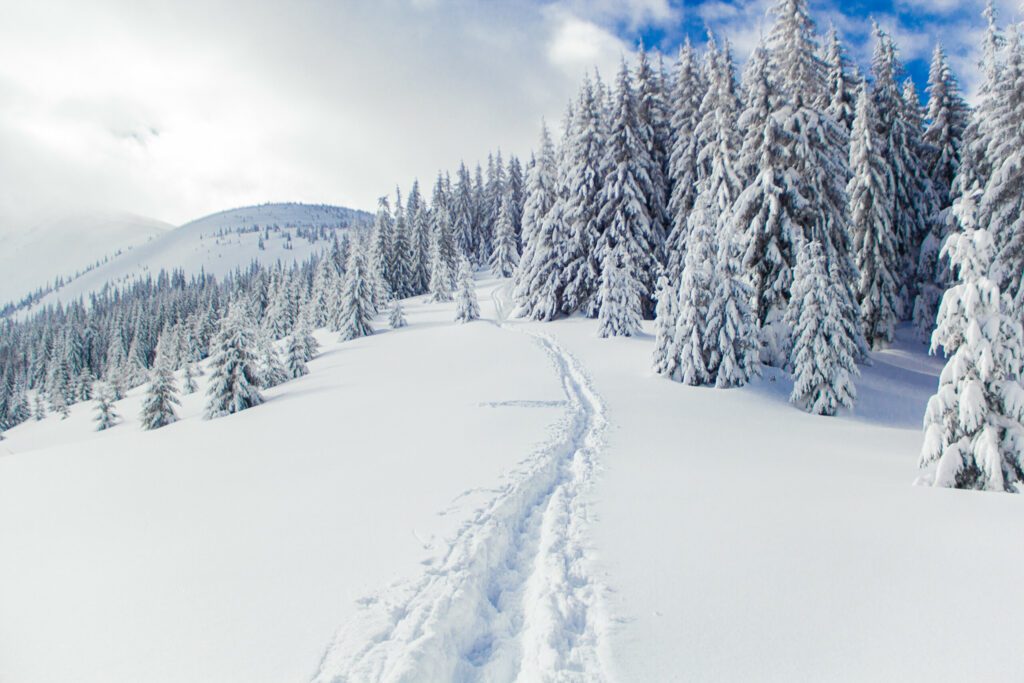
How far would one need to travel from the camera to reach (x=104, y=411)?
41906 mm

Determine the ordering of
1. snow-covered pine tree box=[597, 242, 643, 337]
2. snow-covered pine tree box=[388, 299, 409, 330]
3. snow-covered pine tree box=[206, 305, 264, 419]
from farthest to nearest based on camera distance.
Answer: snow-covered pine tree box=[388, 299, 409, 330] → snow-covered pine tree box=[597, 242, 643, 337] → snow-covered pine tree box=[206, 305, 264, 419]

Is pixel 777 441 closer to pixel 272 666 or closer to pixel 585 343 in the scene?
pixel 272 666

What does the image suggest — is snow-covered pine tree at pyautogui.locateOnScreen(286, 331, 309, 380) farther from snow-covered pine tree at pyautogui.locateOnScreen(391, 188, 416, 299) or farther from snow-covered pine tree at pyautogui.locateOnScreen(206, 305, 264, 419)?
snow-covered pine tree at pyautogui.locateOnScreen(391, 188, 416, 299)

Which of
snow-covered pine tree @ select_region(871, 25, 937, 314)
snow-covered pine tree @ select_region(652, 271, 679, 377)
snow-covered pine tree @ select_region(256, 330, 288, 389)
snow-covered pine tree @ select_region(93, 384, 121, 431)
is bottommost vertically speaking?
snow-covered pine tree @ select_region(93, 384, 121, 431)

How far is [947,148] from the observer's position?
99.2 ft

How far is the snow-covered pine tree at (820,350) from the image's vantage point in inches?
674

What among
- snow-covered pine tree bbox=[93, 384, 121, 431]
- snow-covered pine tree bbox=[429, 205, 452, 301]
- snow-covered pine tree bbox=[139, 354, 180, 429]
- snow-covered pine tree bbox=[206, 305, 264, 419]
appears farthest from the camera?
snow-covered pine tree bbox=[429, 205, 452, 301]

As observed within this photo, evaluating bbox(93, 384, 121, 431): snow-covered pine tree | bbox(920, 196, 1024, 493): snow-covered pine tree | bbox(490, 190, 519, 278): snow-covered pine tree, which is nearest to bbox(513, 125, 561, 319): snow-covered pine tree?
bbox(490, 190, 519, 278): snow-covered pine tree

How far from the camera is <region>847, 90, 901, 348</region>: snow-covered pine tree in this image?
27047 mm

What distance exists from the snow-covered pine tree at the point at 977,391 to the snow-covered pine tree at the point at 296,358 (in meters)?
31.4

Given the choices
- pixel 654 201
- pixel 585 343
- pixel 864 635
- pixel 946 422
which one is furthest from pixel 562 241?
pixel 864 635

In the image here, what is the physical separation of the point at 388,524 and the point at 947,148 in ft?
128

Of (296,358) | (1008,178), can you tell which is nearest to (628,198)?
(1008,178)

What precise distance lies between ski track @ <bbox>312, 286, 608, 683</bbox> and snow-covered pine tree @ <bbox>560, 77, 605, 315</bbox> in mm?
26303
